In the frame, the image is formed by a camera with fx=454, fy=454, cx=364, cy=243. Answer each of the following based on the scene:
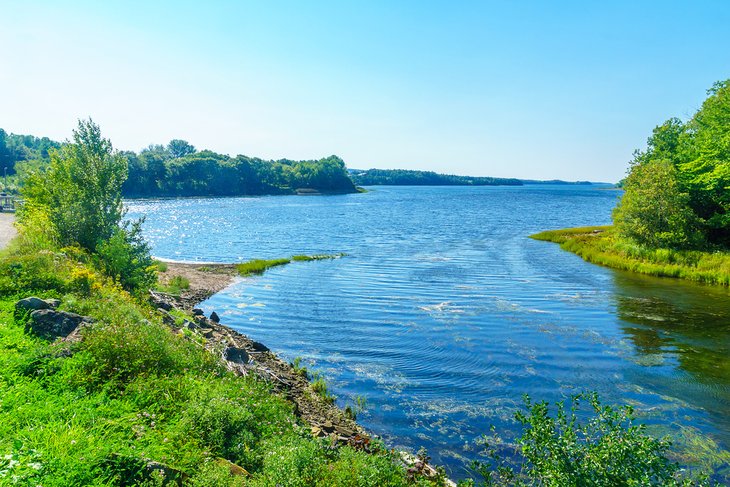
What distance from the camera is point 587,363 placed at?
21.4 metres

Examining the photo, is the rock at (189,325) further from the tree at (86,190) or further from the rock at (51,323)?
the tree at (86,190)

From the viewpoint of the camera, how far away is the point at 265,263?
154 ft

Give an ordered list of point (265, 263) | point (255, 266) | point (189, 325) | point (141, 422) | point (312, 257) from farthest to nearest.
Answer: point (312, 257)
point (265, 263)
point (255, 266)
point (189, 325)
point (141, 422)

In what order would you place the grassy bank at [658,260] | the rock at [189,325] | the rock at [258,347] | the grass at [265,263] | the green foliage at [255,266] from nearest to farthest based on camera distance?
1. the rock at [189,325]
2. the rock at [258,347]
3. the grassy bank at [658,260]
4. the green foliage at [255,266]
5. the grass at [265,263]

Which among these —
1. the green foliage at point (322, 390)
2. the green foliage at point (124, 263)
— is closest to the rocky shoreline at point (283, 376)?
the green foliage at point (322, 390)

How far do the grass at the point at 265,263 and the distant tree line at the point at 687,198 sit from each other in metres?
32.6

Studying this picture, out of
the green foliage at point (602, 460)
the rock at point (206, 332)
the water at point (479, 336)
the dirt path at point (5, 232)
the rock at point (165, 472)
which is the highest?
the dirt path at point (5, 232)

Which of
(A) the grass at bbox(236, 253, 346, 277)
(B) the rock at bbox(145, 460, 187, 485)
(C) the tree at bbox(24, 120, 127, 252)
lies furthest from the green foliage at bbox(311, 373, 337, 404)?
(A) the grass at bbox(236, 253, 346, 277)

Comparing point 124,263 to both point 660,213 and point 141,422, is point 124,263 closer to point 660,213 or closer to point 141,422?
point 141,422

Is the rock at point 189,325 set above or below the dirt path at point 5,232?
below

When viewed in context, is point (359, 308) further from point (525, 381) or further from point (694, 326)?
point (694, 326)

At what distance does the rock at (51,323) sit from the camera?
40.1 feet

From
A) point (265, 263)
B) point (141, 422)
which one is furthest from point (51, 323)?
point (265, 263)

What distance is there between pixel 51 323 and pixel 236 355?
Answer: 650 cm
